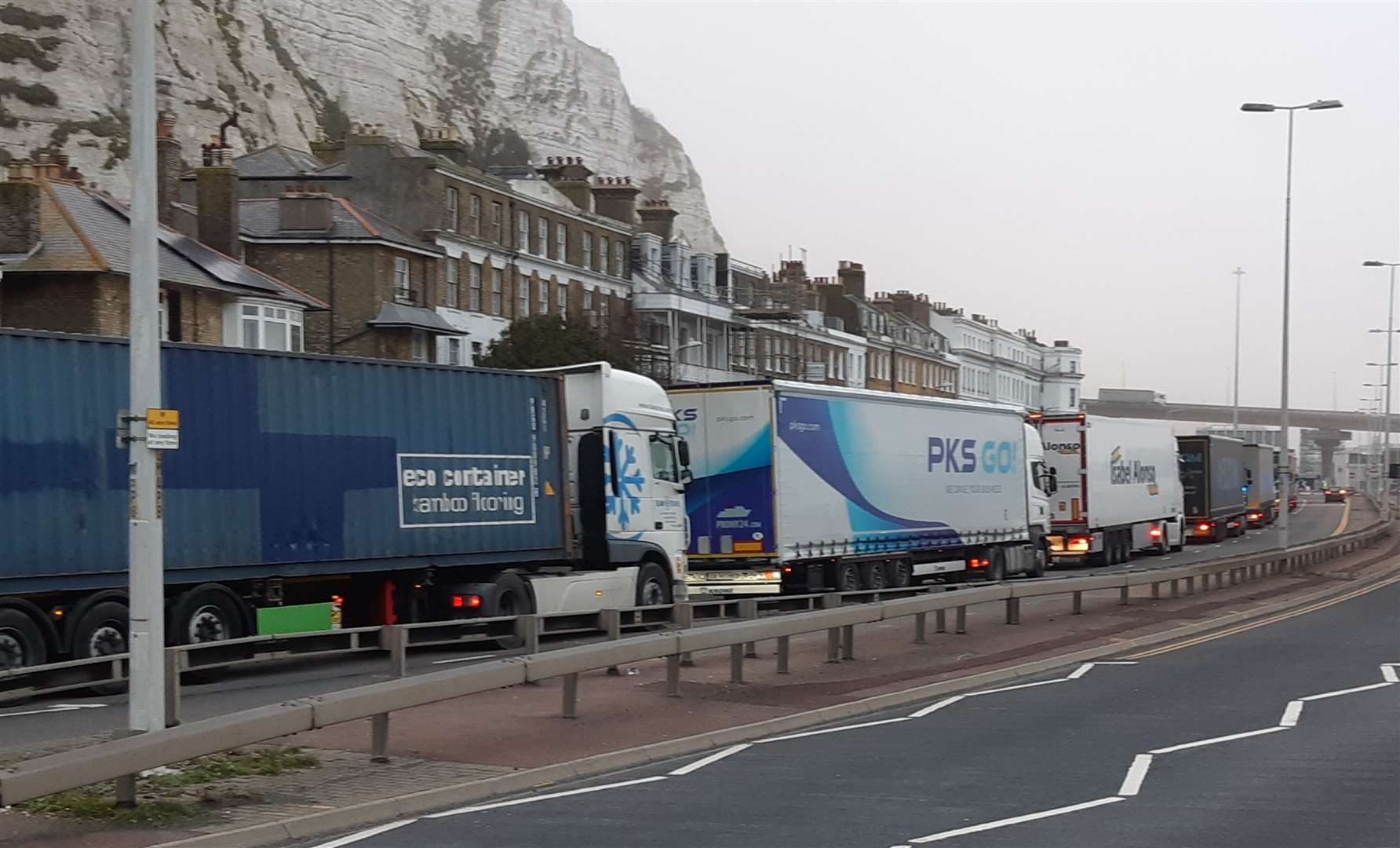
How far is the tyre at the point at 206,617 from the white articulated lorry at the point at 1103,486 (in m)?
29.3

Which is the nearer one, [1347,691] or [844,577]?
[1347,691]

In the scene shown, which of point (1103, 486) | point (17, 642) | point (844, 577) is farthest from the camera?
point (1103, 486)

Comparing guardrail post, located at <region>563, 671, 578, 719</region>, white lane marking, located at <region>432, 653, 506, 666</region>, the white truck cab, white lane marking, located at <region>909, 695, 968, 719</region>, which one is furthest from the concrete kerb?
the white truck cab

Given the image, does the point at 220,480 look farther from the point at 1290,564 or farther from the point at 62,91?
the point at 62,91

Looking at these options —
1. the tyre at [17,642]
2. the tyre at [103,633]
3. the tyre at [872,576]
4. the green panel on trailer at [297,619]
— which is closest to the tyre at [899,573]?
the tyre at [872,576]

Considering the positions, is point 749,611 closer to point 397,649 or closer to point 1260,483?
point 397,649

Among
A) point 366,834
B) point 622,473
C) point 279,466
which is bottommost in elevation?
point 366,834

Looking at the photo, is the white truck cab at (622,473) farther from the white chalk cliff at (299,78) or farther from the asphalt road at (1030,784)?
the white chalk cliff at (299,78)

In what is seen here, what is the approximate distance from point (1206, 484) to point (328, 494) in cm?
4804

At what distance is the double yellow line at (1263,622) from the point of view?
22.5 metres

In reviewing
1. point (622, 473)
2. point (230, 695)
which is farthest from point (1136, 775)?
point (622, 473)

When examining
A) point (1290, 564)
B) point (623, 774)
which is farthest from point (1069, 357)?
point (623, 774)

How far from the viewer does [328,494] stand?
2012 centimetres

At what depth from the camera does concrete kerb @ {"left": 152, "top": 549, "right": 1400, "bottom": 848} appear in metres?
9.76
